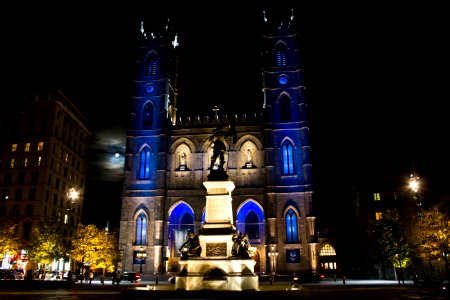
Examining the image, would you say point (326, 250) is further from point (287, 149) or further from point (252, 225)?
point (287, 149)

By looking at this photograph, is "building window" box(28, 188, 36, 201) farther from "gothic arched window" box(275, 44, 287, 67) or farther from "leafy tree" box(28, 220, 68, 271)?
"gothic arched window" box(275, 44, 287, 67)

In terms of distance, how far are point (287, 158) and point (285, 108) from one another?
7.57m

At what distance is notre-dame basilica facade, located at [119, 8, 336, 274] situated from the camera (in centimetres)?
4859

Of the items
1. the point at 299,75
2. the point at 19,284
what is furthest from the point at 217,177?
the point at 299,75

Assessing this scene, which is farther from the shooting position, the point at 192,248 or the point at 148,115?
the point at 148,115

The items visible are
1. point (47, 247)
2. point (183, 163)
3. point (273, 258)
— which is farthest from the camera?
point (183, 163)

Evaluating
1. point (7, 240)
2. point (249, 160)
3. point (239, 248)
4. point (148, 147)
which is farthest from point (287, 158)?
point (7, 240)

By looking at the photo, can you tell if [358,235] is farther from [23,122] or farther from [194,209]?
[23,122]

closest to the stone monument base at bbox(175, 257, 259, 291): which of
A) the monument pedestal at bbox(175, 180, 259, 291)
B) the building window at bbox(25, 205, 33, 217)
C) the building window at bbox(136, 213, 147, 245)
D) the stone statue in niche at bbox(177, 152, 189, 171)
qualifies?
the monument pedestal at bbox(175, 180, 259, 291)

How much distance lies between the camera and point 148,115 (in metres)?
57.2

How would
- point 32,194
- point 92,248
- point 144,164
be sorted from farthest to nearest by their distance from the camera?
point 32,194, point 144,164, point 92,248

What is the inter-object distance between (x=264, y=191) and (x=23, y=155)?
37359 millimetres

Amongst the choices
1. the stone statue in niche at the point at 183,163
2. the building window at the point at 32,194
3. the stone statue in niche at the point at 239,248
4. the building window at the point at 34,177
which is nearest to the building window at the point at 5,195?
the building window at the point at 32,194

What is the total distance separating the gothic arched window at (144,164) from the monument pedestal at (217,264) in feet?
118
